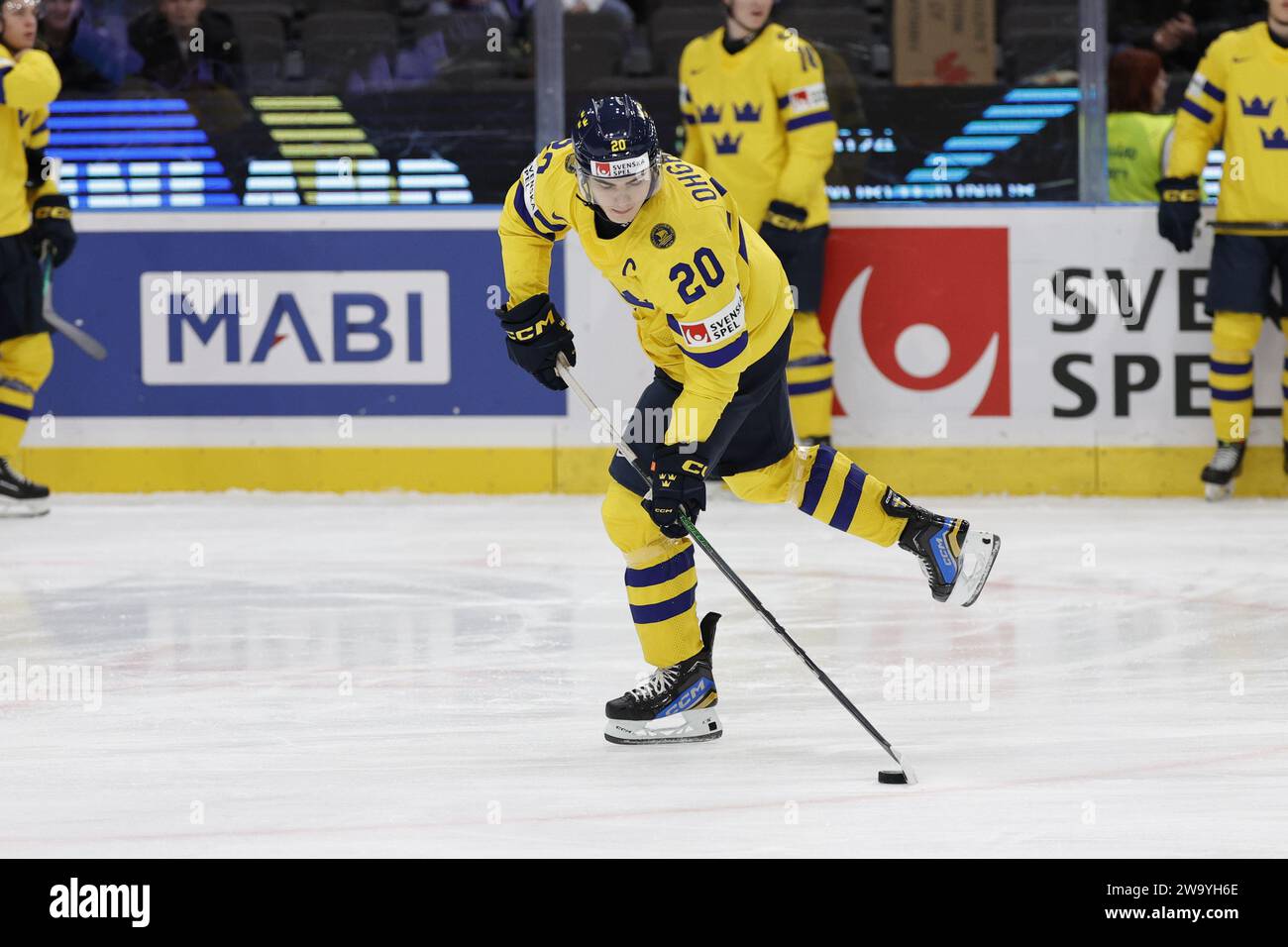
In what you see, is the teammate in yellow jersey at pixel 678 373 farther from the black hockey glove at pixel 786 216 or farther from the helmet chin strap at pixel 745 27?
the helmet chin strap at pixel 745 27

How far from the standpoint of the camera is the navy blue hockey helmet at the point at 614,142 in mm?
3324

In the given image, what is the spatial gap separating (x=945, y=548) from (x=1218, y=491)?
3220mm

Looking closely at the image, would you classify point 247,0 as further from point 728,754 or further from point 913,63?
point 728,754

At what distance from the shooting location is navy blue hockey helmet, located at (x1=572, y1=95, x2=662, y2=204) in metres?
3.32

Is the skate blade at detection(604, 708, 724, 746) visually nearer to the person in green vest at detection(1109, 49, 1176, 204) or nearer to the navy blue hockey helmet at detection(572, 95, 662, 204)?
the navy blue hockey helmet at detection(572, 95, 662, 204)

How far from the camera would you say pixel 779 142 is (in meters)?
7.03

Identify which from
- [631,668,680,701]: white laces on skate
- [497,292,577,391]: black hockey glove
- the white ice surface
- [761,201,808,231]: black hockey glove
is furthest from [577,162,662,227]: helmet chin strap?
[761,201,808,231]: black hockey glove

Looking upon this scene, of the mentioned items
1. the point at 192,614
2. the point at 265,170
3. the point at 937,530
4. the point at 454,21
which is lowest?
the point at 192,614

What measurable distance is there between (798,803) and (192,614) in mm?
2399

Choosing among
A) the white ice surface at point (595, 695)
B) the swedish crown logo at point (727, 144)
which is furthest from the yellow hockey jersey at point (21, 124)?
the swedish crown logo at point (727, 144)

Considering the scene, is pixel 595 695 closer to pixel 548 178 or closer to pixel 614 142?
pixel 548 178

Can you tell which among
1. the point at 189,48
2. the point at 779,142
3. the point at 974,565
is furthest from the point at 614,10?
the point at 974,565

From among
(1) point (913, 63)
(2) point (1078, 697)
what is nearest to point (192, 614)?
(2) point (1078, 697)

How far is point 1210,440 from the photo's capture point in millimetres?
7066
